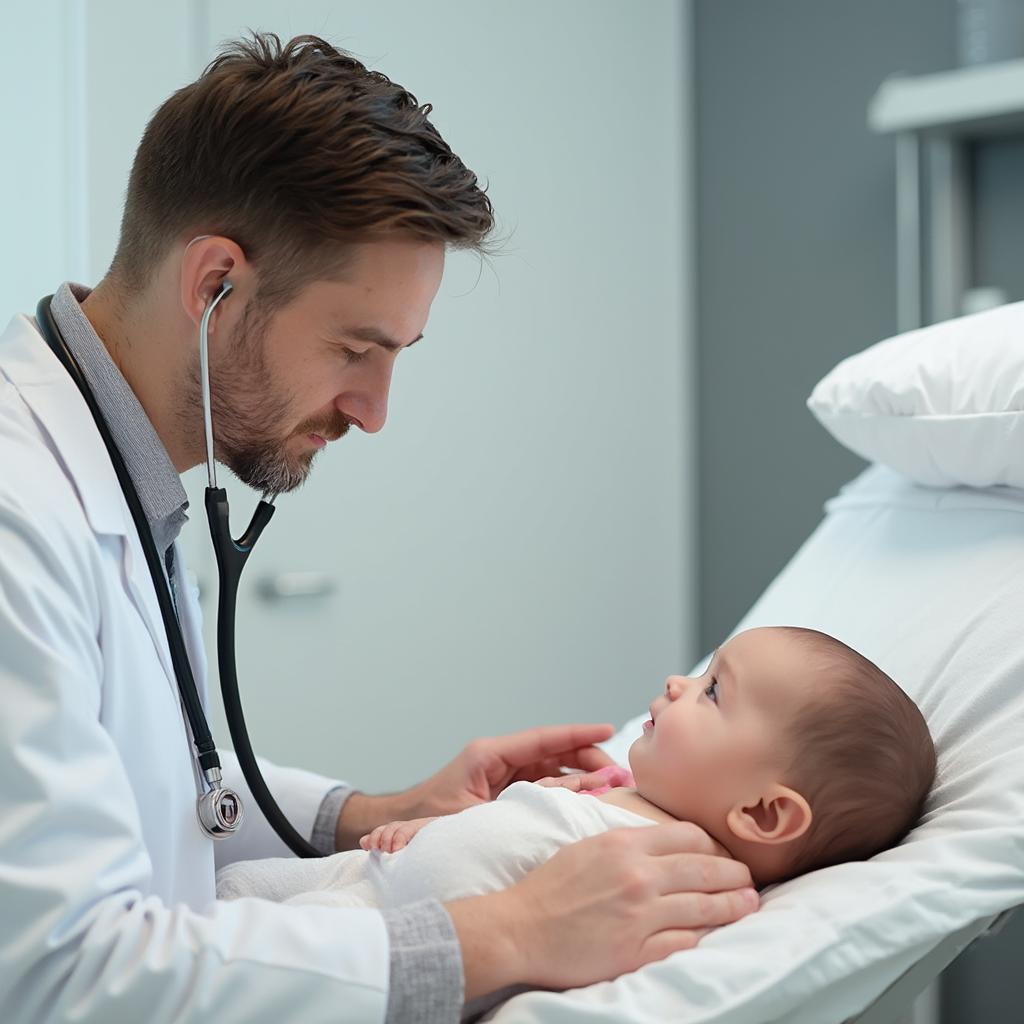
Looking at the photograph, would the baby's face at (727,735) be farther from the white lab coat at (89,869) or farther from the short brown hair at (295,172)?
the short brown hair at (295,172)

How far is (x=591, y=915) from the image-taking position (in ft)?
2.80

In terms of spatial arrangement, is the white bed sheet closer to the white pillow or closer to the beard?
the white pillow

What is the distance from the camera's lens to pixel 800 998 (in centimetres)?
82

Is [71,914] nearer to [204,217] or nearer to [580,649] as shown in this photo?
[204,217]

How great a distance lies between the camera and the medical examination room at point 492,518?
84 cm

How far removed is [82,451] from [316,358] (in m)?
0.24

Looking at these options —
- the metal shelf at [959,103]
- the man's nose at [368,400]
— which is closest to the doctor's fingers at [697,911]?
the man's nose at [368,400]

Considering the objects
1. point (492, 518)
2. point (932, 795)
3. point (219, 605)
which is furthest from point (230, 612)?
point (492, 518)

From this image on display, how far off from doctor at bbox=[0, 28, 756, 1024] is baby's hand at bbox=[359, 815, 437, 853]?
156 millimetres

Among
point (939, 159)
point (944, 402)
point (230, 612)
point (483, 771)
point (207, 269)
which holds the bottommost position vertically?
point (483, 771)

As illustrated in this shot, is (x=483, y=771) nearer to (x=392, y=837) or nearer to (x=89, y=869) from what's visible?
(x=392, y=837)

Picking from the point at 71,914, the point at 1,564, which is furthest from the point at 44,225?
the point at 71,914

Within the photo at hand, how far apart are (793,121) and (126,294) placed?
6.49 feet

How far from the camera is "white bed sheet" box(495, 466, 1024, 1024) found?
82 centimetres
